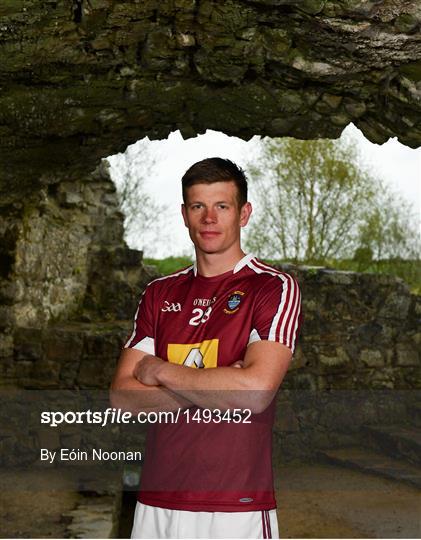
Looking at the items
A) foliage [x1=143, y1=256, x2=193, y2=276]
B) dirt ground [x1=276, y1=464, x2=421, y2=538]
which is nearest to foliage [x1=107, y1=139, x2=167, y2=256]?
foliage [x1=143, y1=256, x2=193, y2=276]

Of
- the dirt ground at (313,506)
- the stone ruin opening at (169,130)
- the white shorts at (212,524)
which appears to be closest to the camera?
the white shorts at (212,524)

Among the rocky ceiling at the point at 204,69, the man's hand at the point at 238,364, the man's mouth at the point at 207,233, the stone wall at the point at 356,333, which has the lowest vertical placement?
the stone wall at the point at 356,333

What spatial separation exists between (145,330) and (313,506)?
4.19m

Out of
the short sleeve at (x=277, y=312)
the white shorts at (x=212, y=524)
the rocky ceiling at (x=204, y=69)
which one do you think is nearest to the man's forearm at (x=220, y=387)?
the short sleeve at (x=277, y=312)

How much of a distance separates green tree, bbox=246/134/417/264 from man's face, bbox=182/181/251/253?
31.6 ft

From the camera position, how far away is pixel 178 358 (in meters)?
2.30

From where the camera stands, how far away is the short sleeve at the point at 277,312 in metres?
2.24

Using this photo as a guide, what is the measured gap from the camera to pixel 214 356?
2258 mm

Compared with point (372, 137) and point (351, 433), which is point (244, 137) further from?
point (351, 433)

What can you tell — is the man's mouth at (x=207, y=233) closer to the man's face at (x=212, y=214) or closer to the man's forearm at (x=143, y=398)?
the man's face at (x=212, y=214)

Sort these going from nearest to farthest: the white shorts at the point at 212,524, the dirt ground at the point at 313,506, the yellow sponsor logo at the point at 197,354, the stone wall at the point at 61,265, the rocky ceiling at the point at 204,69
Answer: the white shorts at the point at 212,524
the yellow sponsor logo at the point at 197,354
the rocky ceiling at the point at 204,69
the dirt ground at the point at 313,506
the stone wall at the point at 61,265

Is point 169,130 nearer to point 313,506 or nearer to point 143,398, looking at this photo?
point 143,398

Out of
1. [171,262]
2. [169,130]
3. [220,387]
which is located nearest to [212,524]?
[220,387]

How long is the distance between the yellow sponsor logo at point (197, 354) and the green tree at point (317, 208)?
31.8ft
